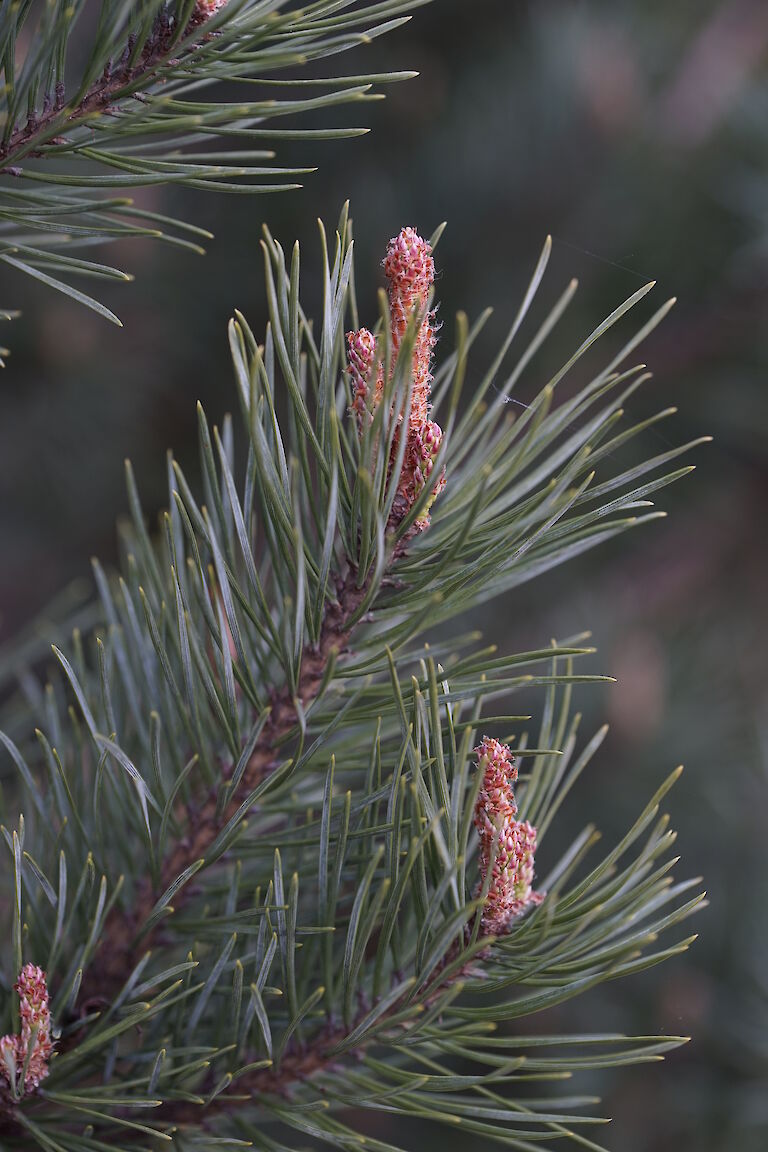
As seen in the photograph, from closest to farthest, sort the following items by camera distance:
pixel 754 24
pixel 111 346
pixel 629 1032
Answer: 1. pixel 629 1032
2. pixel 111 346
3. pixel 754 24

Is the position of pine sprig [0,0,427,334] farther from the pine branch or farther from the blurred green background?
the blurred green background

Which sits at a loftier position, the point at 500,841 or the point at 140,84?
the point at 140,84

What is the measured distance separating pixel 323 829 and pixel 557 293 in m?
0.77

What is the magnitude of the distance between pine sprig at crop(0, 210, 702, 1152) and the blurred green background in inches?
23.5

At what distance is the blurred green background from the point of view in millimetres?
913

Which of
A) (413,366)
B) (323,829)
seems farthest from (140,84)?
(323,829)

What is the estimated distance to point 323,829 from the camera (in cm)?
31

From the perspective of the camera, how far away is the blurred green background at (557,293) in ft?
2.99

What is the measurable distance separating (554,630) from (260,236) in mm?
466

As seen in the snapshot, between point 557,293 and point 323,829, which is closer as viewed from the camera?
point 323,829

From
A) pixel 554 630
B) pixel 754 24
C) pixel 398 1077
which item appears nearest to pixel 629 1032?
pixel 554 630

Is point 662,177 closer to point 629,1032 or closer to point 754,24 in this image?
point 754,24

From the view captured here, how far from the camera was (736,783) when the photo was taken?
1002mm

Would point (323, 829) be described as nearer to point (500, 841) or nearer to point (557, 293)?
point (500, 841)
